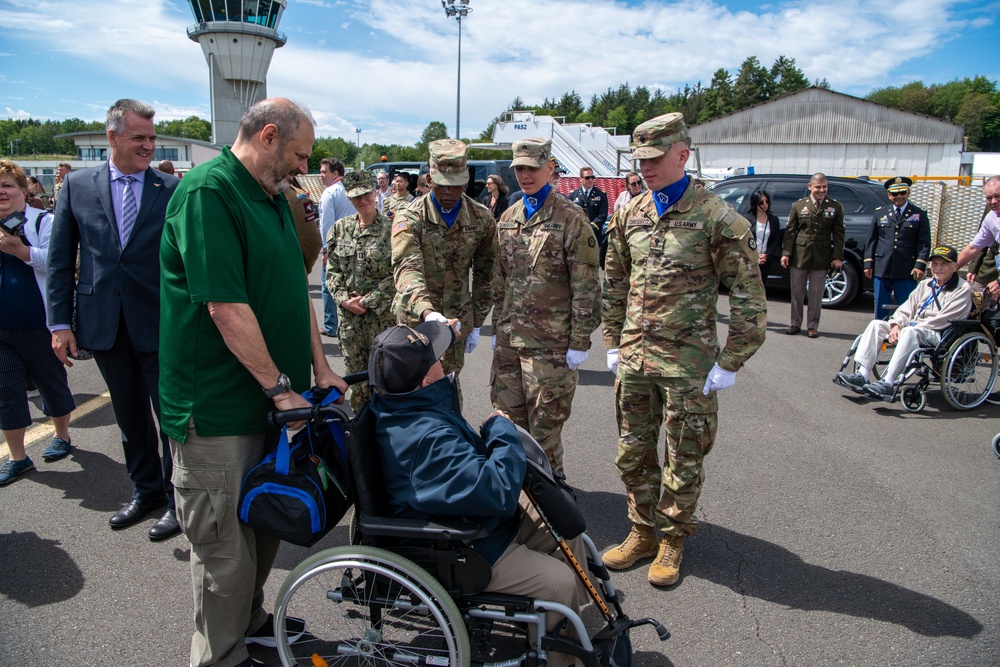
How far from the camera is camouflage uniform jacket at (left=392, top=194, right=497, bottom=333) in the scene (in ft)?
12.5

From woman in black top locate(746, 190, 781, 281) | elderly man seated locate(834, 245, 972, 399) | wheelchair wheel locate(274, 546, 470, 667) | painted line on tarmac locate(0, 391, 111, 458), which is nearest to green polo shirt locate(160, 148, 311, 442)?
wheelchair wheel locate(274, 546, 470, 667)

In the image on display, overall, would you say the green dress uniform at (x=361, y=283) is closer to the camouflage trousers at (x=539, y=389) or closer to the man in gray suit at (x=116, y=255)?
the camouflage trousers at (x=539, y=389)

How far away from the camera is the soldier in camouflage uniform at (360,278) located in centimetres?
466

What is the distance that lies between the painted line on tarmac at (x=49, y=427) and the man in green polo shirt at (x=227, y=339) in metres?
3.14

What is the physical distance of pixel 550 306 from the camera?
3.51m

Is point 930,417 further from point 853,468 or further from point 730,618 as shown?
point 730,618

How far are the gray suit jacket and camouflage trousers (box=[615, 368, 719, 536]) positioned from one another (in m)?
2.51

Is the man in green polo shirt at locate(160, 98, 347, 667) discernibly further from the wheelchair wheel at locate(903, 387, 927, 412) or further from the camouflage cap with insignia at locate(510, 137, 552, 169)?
the wheelchair wheel at locate(903, 387, 927, 412)

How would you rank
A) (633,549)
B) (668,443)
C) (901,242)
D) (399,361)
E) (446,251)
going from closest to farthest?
(399,361) < (668,443) < (633,549) < (446,251) < (901,242)

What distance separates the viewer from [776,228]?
8938mm

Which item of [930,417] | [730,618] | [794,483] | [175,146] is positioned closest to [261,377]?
[730,618]

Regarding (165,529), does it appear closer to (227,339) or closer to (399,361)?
(227,339)

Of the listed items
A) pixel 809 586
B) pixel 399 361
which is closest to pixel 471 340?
pixel 399 361

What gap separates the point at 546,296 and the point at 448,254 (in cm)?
77
